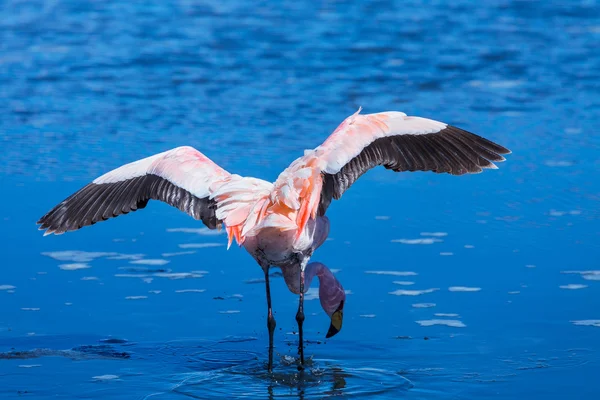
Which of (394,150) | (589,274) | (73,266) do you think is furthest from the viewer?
(73,266)

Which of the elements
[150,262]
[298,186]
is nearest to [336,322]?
[298,186]

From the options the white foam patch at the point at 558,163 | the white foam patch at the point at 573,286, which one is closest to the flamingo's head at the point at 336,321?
the white foam patch at the point at 573,286

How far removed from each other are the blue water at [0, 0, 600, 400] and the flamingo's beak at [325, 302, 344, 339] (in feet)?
0.37

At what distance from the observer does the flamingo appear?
636 cm

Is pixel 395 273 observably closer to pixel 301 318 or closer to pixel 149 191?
pixel 301 318

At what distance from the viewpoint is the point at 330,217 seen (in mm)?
8969

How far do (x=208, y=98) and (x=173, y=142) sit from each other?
1.90 metres

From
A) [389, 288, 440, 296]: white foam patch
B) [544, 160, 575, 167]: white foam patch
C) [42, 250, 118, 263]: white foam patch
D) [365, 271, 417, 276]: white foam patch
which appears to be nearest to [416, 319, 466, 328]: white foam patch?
[389, 288, 440, 296]: white foam patch

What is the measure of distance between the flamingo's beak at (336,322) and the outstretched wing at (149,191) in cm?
98

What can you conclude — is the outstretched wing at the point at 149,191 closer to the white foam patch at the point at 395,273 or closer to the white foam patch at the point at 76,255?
the white foam patch at the point at 76,255

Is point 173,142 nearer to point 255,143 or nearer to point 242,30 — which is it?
point 255,143

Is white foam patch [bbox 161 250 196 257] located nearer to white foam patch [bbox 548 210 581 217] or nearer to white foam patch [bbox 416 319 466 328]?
white foam patch [bbox 416 319 466 328]

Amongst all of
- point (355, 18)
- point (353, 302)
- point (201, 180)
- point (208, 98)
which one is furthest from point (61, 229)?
point (355, 18)

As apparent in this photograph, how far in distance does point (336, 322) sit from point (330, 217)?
2.32 metres
